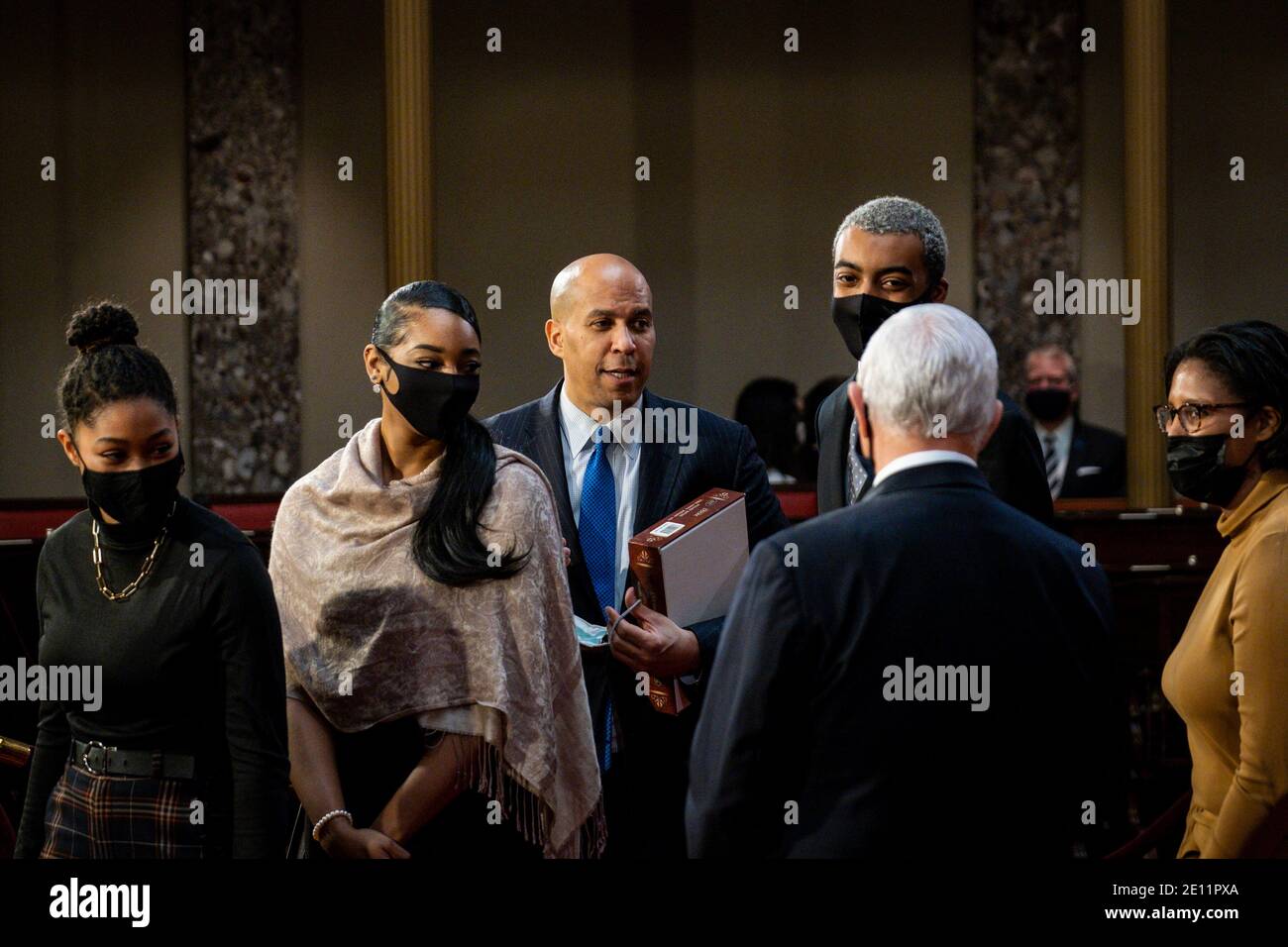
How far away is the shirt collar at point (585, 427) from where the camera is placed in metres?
3.21

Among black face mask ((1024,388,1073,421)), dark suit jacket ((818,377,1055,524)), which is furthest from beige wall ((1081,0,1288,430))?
dark suit jacket ((818,377,1055,524))

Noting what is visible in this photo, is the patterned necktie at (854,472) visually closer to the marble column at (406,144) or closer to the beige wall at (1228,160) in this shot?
the marble column at (406,144)

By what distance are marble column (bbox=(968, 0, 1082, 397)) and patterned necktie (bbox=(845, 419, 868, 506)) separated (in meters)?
7.01

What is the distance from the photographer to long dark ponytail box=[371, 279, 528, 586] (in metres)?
2.71

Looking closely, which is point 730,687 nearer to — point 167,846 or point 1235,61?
point 167,846

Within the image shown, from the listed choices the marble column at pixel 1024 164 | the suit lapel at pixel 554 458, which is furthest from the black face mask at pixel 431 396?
the marble column at pixel 1024 164

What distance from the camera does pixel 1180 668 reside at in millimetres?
2582

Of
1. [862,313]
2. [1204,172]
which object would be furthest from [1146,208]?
[862,313]

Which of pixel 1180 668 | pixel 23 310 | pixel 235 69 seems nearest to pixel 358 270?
pixel 235 69

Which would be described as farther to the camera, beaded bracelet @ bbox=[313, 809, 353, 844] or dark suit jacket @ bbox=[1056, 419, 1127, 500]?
dark suit jacket @ bbox=[1056, 419, 1127, 500]

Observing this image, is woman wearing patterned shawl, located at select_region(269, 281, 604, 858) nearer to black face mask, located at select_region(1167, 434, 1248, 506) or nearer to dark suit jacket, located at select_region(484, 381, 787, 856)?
dark suit jacket, located at select_region(484, 381, 787, 856)

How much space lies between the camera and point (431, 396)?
9.11ft

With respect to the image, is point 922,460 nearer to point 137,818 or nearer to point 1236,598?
point 1236,598

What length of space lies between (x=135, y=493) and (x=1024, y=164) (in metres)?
8.53
